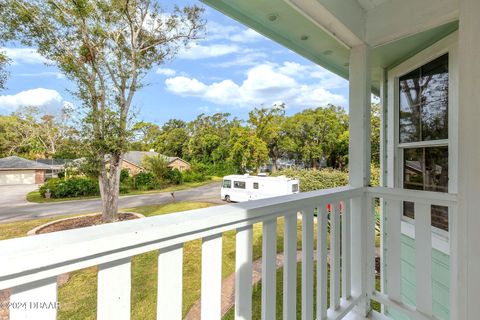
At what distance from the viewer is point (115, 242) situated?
582 millimetres

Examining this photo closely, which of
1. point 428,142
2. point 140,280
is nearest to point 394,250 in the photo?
point 428,142

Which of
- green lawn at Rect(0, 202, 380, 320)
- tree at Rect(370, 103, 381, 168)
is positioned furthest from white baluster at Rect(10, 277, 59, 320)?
tree at Rect(370, 103, 381, 168)

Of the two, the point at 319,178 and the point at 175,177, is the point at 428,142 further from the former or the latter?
the point at 175,177

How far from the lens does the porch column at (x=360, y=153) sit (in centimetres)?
150

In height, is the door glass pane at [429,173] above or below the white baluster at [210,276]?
above

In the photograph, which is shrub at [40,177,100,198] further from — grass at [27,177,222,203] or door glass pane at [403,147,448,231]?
door glass pane at [403,147,448,231]

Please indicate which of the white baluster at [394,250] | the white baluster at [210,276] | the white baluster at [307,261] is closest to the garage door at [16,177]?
the white baluster at [210,276]

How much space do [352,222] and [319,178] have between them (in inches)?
21.2

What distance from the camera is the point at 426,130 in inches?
81.2

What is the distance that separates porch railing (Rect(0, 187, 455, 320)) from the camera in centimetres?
51

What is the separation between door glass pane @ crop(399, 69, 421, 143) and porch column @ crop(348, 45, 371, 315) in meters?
1.02

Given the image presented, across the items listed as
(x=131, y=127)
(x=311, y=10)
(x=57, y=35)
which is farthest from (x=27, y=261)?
(x=311, y=10)

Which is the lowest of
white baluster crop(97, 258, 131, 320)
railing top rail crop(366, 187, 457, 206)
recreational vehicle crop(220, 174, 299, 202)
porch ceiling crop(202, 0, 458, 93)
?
white baluster crop(97, 258, 131, 320)

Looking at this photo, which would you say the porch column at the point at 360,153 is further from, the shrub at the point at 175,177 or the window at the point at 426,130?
the shrub at the point at 175,177
